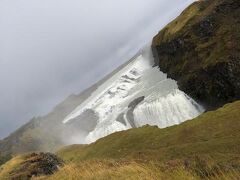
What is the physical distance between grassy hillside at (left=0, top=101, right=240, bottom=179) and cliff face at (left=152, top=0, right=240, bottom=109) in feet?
127

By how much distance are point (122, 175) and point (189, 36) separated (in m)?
124

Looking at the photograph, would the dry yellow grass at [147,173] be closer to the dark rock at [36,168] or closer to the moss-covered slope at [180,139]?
the dark rock at [36,168]

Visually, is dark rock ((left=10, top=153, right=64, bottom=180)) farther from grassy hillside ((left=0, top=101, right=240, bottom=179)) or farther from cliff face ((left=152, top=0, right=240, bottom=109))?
cliff face ((left=152, top=0, right=240, bottom=109))

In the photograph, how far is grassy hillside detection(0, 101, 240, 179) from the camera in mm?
15398

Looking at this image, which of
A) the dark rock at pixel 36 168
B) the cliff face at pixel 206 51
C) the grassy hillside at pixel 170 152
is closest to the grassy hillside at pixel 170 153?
the grassy hillside at pixel 170 152

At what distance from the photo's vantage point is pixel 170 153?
49.6 metres

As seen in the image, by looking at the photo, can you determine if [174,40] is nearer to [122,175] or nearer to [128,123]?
[128,123]

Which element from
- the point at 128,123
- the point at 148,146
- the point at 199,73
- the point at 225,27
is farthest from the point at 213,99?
the point at 148,146

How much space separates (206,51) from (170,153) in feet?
265

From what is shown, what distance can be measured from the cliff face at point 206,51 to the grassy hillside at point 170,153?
3871 centimetres

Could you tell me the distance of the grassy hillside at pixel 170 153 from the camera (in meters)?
15.4

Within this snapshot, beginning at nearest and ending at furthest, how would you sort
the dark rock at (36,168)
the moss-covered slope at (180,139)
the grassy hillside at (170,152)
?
the grassy hillside at (170,152)
the dark rock at (36,168)
the moss-covered slope at (180,139)

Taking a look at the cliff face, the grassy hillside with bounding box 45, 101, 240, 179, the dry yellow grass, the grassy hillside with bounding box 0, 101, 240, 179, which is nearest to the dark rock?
the grassy hillside with bounding box 0, 101, 240, 179

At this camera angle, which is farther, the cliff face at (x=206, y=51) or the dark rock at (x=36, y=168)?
the cliff face at (x=206, y=51)
